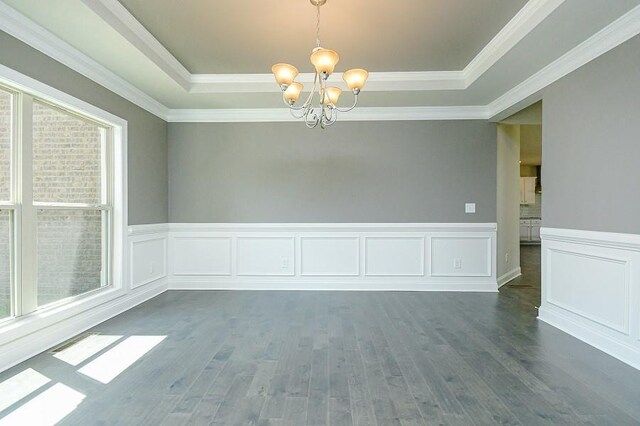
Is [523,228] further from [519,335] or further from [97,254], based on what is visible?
[97,254]

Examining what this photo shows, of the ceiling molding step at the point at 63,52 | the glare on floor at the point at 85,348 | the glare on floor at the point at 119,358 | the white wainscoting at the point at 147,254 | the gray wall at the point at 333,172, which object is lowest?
the glare on floor at the point at 85,348

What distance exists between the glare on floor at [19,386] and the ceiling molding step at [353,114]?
344 cm

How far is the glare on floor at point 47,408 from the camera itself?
1786 millimetres

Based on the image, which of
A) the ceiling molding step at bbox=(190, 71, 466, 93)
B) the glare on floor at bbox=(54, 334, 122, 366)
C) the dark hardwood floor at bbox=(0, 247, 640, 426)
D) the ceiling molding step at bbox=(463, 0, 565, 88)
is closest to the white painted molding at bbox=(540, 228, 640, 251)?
the dark hardwood floor at bbox=(0, 247, 640, 426)

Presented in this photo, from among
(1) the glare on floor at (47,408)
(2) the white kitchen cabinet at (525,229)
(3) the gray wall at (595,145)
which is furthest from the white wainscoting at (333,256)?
(2) the white kitchen cabinet at (525,229)

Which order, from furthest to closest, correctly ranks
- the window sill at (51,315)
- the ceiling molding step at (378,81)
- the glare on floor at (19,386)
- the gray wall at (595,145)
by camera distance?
the ceiling molding step at (378,81) → the gray wall at (595,145) → the window sill at (51,315) → the glare on floor at (19,386)

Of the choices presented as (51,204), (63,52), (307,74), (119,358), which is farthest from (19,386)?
(307,74)

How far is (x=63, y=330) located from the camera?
2918 mm

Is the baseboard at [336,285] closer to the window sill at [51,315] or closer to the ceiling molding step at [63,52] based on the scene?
the window sill at [51,315]

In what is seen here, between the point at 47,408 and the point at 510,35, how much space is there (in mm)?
4228

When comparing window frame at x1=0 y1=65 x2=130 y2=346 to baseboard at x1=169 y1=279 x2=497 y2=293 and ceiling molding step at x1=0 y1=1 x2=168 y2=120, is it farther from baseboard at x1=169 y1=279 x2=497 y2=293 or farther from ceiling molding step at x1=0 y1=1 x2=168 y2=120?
baseboard at x1=169 y1=279 x2=497 y2=293

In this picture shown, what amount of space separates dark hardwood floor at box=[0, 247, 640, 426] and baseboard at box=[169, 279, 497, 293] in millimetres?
912

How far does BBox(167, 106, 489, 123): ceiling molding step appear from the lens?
4.62 meters

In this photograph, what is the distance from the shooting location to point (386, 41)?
317cm
